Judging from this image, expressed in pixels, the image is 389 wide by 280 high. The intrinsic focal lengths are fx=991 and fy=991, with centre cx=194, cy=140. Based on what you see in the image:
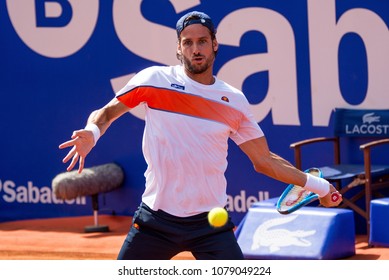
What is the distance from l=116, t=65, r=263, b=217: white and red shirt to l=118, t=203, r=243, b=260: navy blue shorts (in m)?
0.05

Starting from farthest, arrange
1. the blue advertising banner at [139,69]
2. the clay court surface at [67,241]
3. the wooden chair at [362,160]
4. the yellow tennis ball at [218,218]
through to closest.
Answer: the blue advertising banner at [139,69], the clay court surface at [67,241], the wooden chair at [362,160], the yellow tennis ball at [218,218]

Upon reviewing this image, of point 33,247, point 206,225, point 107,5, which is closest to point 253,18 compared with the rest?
point 107,5

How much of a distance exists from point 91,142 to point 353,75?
476 centimetres

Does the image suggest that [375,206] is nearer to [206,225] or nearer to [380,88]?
[380,88]

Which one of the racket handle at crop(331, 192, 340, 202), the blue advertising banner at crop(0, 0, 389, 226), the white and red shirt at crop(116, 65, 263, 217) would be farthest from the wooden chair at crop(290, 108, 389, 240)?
the white and red shirt at crop(116, 65, 263, 217)

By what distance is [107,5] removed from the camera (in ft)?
33.7

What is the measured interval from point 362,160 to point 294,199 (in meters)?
3.72

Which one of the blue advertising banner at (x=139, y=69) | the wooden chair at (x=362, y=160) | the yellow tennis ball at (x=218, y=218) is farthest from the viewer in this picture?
the blue advertising banner at (x=139, y=69)

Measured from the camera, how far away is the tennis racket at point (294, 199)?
540cm

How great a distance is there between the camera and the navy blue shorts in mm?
5055

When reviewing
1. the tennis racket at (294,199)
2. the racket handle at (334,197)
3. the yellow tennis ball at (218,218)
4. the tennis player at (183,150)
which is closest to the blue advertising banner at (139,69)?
the tennis racket at (294,199)

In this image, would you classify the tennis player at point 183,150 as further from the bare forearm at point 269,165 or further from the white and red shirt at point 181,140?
the bare forearm at point 269,165

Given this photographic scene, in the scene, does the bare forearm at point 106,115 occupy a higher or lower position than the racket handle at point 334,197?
higher

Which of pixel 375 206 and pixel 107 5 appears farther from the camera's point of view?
pixel 107 5
